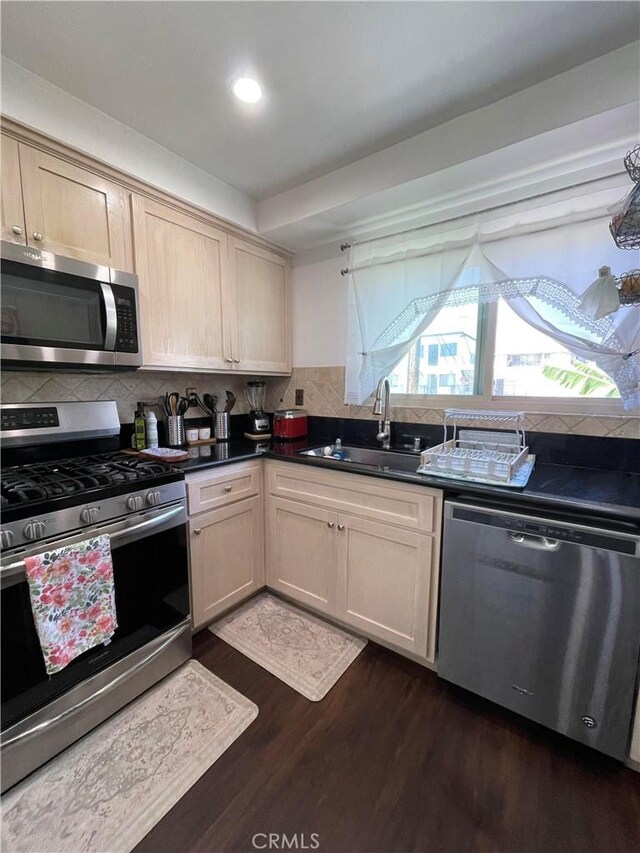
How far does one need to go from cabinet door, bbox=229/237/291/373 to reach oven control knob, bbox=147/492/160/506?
1.03 metres

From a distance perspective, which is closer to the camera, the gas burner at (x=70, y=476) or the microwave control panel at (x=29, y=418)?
the gas burner at (x=70, y=476)

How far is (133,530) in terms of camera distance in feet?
4.43

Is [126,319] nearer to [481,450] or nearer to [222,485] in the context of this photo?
[222,485]

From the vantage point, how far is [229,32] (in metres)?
1.12

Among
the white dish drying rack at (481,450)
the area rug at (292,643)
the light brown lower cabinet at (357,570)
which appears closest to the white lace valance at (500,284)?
the white dish drying rack at (481,450)

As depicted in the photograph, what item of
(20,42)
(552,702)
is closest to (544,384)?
(552,702)

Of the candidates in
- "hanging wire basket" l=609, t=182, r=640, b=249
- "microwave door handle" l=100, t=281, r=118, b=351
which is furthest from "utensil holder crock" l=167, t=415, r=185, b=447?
"hanging wire basket" l=609, t=182, r=640, b=249

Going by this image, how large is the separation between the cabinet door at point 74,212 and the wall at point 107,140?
10 cm

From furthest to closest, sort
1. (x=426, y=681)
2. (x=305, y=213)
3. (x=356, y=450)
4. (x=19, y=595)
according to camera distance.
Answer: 1. (x=356, y=450)
2. (x=305, y=213)
3. (x=426, y=681)
4. (x=19, y=595)

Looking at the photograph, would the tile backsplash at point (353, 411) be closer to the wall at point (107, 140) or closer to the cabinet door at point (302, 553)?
the cabinet door at point (302, 553)

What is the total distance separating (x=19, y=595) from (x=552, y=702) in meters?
1.87

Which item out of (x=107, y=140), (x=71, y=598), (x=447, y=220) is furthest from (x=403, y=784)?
(x=107, y=140)

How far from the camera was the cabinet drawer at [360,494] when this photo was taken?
1.47m

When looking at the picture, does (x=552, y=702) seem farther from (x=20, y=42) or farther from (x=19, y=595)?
(x=20, y=42)
